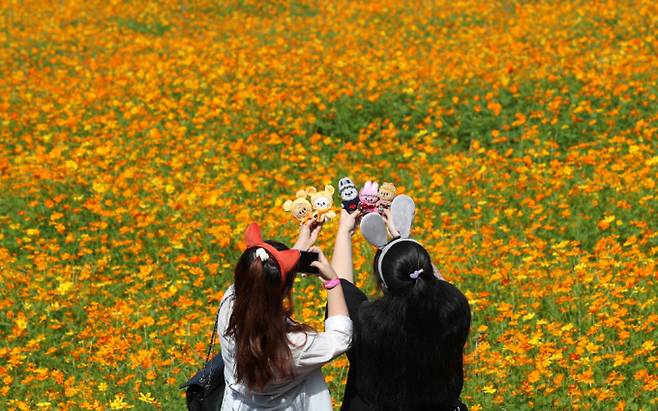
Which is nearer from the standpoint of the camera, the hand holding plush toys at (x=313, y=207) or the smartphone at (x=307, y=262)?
the smartphone at (x=307, y=262)

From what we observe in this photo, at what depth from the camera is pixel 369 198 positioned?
3352 mm

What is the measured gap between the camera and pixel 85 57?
12.9 metres

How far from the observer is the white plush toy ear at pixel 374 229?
3123mm

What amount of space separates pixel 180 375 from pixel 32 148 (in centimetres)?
503

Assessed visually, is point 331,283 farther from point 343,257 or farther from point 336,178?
point 336,178

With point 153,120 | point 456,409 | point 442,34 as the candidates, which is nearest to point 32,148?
point 153,120

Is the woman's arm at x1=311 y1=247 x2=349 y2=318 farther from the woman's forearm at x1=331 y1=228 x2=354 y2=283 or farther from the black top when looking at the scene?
the woman's forearm at x1=331 y1=228 x2=354 y2=283

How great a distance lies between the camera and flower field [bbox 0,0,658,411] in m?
5.22

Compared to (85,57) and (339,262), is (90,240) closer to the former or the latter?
(339,262)

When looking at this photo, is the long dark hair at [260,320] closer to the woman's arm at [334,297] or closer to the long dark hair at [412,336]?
the woman's arm at [334,297]

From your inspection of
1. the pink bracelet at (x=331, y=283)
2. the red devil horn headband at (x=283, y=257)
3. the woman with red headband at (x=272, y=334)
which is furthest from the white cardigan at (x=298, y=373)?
the red devil horn headband at (x=283, y=257)

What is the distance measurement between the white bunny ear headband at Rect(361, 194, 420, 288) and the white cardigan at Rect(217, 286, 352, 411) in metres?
0.25

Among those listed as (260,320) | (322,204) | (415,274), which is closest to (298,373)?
(260,320)

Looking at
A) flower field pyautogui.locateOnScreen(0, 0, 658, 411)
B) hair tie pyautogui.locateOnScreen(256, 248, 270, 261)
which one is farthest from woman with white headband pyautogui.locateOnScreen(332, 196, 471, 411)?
flower field pyautogui.locateOnScreen(0, 0, 658, 411)
